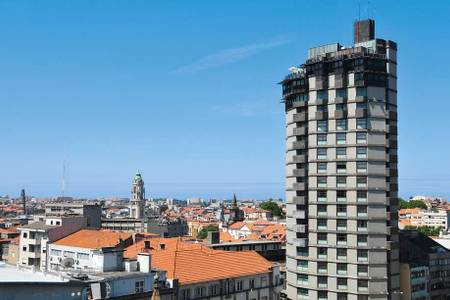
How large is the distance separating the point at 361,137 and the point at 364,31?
753 inches

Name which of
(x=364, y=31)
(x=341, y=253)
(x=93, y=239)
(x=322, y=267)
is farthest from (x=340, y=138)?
(x=93, y=239)

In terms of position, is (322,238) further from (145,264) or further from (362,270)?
(145,264)

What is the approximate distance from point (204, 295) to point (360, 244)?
1029 inches

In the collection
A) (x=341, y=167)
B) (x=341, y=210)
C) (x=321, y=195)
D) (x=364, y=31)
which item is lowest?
(x=341, y=210)

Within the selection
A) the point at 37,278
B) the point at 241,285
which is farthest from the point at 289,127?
the point at 37,278

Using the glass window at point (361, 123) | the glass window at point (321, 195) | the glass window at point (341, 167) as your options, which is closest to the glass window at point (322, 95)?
the glass window at point (361, 123)

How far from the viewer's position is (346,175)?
299ft

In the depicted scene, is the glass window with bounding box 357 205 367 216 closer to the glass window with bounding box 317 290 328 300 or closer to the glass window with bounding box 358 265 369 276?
the glass window with bounding box 358 265 369 276

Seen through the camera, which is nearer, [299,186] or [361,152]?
[361,152]

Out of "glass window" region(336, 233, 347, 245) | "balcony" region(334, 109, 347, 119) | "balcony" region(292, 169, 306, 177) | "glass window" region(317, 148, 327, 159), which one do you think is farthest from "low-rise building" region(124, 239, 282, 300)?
"balcony" region(334, 109, 347, 119)

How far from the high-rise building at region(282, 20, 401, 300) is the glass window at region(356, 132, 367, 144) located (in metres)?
0.15

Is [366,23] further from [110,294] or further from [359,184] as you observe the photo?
[110,294]

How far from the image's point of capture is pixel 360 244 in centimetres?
8944

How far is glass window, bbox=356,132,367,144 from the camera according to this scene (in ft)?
297
